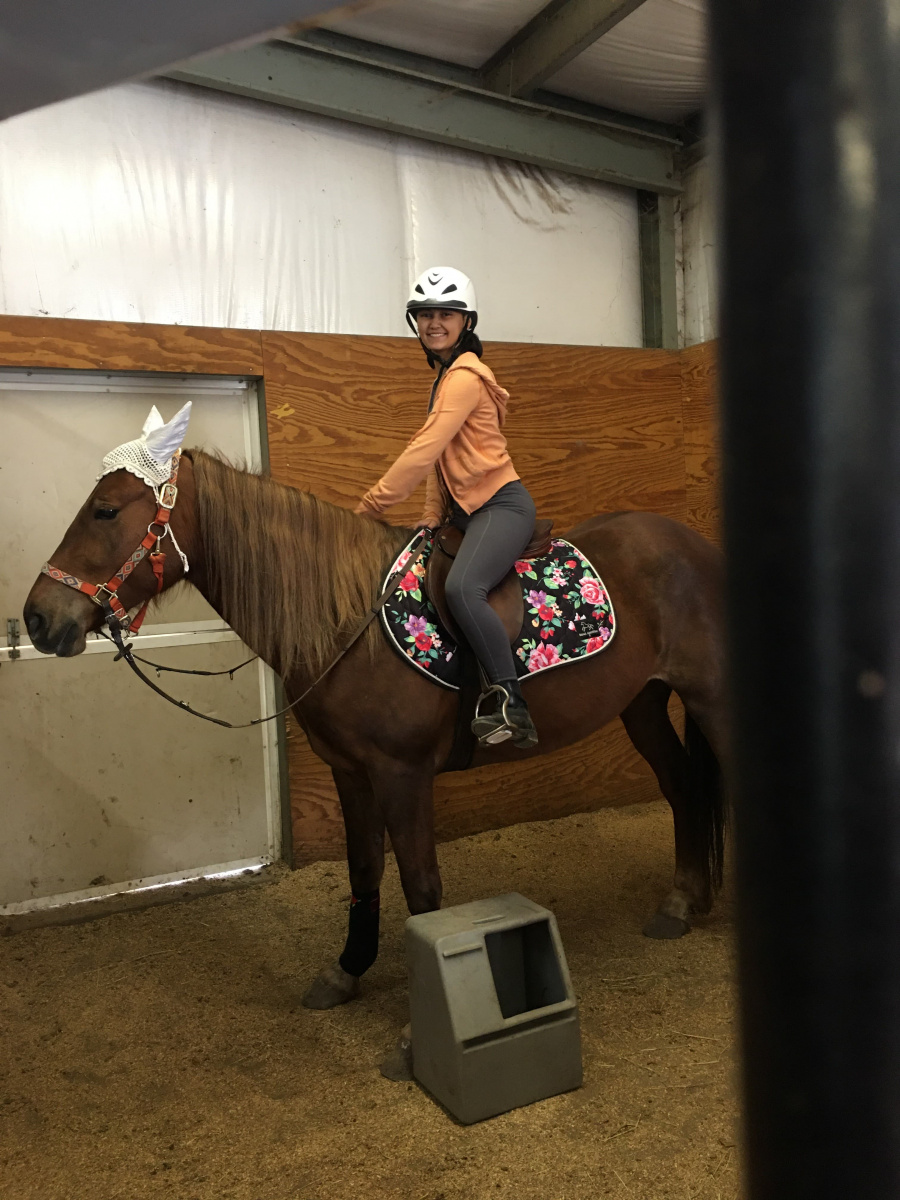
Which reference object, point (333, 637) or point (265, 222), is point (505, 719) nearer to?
point (333, 637)

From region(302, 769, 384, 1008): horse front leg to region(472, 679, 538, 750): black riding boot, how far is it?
0.43m

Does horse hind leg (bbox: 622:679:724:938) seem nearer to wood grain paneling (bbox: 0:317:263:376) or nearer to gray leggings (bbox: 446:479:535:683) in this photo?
gray leggings (bbox: 446:479:535:683)

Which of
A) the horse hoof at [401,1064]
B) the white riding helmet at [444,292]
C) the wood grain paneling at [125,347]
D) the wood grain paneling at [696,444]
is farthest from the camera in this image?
the wood grain paneling at [696,444]

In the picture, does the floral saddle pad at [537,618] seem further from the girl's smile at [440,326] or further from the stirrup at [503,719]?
the girl's smile at [440,326]

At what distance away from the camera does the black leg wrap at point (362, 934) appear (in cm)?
234

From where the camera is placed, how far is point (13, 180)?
290 cm

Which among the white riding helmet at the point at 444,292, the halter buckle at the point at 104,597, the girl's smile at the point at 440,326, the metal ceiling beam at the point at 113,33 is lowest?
the halter buckle at the point at 104,597

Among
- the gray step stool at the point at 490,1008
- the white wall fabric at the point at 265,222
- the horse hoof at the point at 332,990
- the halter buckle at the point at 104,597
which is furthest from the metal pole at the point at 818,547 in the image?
the white wall fabric at the point at 265,222

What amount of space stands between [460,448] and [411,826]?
3.34ft

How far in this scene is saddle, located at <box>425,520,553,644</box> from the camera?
7.22ft

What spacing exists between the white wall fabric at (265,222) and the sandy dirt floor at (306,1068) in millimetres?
2254

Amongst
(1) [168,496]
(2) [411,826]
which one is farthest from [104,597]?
(2) [411,826]

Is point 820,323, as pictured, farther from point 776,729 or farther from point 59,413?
point 59,413

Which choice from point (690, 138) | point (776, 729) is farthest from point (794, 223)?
point (690, 138)
